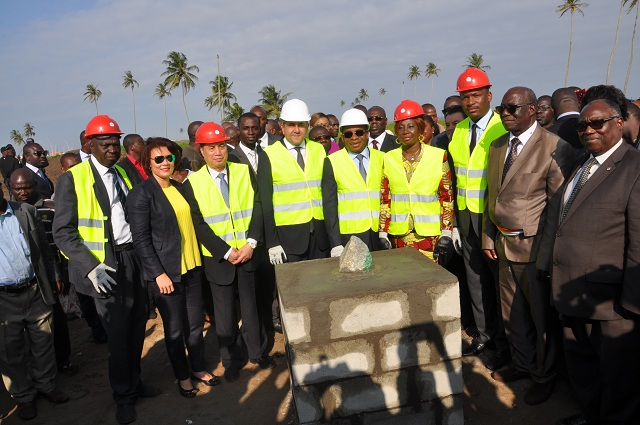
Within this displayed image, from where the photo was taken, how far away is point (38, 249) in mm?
4391

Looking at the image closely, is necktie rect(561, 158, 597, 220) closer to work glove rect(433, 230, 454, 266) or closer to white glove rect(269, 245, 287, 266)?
work glove rect(433, 230, 454, 266)

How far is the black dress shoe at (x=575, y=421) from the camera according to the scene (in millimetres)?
3514

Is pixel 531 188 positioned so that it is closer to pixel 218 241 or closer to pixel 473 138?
pixel 473 138

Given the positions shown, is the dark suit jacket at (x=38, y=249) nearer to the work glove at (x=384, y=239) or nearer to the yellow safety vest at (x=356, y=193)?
the yellow safety vest at (x=356, y=193)

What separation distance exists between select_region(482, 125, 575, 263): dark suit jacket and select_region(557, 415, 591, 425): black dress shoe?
130 centimetres

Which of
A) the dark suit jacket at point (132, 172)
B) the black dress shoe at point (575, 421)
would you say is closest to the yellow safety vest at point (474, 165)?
the black dress shoe at point (575, 421)

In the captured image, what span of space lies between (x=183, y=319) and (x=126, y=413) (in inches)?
39.1

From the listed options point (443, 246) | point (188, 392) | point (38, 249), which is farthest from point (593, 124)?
point (38, 249)

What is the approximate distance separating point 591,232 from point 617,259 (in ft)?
0.78

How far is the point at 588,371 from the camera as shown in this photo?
3.54m

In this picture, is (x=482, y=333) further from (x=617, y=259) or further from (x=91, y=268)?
(x=91, y=268)

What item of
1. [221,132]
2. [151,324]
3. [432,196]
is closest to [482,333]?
[432,196]

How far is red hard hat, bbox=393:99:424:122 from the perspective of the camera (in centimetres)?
445

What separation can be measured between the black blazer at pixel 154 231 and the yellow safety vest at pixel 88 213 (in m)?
0.27
